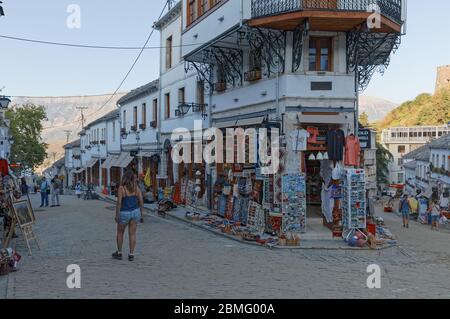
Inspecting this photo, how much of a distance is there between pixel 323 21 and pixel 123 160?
72.2ft

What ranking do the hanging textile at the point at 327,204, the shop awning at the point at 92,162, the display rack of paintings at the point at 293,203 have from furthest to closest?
the shop awning at the point at 92,162
the hanging textile at the point at 327,204
the display rack of paintings at the point at 293,203

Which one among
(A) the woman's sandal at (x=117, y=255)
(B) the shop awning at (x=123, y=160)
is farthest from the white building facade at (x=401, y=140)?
(A) the woman's sandal at (x=117, y=255)

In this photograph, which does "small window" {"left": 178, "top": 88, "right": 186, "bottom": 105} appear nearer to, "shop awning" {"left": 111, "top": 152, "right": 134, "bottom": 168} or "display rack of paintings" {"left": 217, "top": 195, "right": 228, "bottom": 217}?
"display rack of paintings" {"left": 217, "top": 195, "right": 228, "bottom": 217}

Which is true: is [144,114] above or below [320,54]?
below

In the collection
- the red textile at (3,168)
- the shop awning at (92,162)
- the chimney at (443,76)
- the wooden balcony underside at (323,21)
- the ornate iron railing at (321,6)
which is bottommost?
the shop awning at (92,162)

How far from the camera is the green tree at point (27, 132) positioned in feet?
199

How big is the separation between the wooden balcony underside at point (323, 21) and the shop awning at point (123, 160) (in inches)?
760

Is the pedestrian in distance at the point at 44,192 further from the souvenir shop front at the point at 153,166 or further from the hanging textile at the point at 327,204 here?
the hanging textile at the point at 327,204

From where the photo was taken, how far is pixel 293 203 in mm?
14258

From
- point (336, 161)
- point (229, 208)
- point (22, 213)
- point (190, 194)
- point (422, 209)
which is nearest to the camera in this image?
point (22, 213)

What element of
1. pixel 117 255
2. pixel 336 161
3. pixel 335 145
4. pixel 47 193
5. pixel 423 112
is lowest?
pixel 117 255

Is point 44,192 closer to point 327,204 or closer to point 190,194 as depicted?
point 190,194

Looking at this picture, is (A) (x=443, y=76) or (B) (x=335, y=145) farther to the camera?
(A) (x=443, y=76)

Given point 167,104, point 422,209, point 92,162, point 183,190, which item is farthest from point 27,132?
point 422,209
